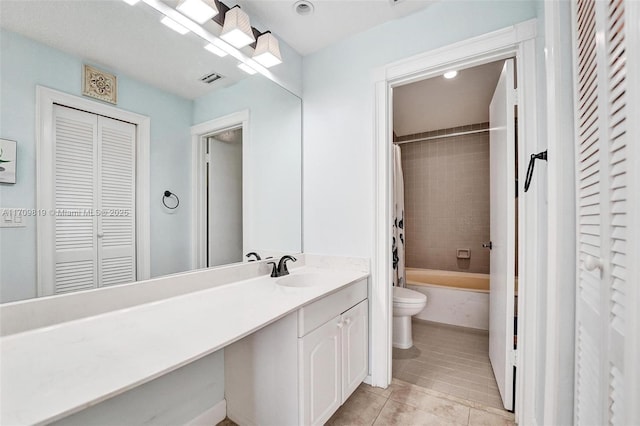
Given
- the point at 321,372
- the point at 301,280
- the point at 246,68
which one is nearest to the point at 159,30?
the point at 246,68

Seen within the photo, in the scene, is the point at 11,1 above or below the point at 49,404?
above

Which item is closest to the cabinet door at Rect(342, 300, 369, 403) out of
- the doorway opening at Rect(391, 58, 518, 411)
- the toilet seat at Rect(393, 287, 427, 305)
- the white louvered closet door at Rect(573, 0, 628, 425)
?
the doorway opening at Rect(391, 58, 518, 411)

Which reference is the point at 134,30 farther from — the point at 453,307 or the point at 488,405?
the point at 453,307

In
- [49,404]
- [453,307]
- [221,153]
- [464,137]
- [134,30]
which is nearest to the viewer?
[49,404]

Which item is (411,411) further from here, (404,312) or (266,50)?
(266,50)

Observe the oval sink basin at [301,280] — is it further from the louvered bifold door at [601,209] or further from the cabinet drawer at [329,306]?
the louvered bifold door at [601,209]

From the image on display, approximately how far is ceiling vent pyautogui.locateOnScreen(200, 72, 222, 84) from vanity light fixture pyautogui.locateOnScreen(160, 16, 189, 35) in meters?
0.22

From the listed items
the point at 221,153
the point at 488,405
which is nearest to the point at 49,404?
the point at 221,153

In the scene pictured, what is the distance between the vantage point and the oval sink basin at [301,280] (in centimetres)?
180

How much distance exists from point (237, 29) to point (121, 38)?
611mm

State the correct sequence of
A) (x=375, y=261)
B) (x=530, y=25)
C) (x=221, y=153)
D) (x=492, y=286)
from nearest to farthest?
(x=530, y=25)
(x=221, y=153)
(x=375, y=261)
(x=492, y=286)

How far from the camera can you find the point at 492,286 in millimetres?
2070

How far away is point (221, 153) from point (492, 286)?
2087 mm

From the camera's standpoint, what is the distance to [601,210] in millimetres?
743
